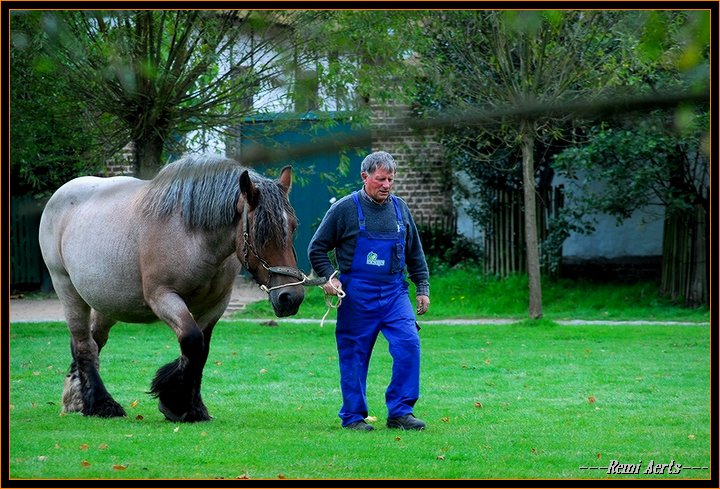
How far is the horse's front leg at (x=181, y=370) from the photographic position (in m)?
7.38

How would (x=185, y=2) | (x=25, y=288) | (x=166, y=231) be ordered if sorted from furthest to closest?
(x=25, y=288)
(x=166, y=231)
(x=185, y=2)

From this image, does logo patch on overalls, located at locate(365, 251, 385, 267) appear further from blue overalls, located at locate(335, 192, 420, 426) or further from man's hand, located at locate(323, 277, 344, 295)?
man's hand, located at locate(323, 277, 344, 295)

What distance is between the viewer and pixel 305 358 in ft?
40.2

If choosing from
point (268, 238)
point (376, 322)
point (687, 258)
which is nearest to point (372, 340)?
point (376, 322)

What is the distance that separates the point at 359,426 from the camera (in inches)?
289

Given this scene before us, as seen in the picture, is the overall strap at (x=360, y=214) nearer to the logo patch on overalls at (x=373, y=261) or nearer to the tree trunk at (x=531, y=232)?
the logo patch on overalls at (x=373, y=261)

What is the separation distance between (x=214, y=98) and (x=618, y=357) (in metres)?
5.81

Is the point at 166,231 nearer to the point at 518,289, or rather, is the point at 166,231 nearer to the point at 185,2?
the point at 185,2

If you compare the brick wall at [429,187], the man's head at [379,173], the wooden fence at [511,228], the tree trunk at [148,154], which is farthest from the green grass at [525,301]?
the man's head at [379,173]

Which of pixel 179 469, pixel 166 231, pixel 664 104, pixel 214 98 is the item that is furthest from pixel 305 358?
pixel 664 104

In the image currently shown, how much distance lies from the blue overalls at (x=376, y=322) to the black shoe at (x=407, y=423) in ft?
0.14

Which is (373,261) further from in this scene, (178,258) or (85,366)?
(85,366)

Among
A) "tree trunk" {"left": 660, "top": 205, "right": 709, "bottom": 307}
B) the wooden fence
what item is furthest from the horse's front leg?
the wooden fence

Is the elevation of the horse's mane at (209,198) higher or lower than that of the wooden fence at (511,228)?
higher
